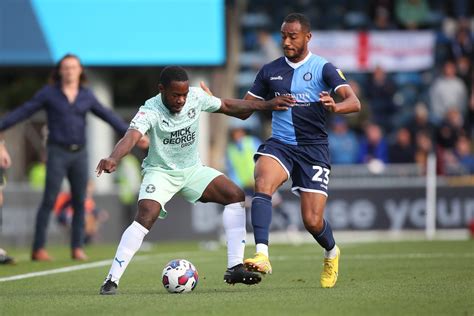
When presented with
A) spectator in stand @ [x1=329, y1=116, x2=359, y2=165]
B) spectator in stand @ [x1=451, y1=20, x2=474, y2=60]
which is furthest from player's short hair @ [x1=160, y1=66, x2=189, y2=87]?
spectator in stand @ [x1=451, y1=20, x2=474, y2=60]

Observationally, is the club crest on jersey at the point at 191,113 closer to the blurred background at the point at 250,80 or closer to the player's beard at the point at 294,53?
the player's beard at the point at 294,53

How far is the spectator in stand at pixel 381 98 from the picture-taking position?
2416 centimetres

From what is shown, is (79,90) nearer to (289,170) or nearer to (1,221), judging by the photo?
(289,170)

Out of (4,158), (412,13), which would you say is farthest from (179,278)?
(412,13)

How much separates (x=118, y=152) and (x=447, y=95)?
1582 cm

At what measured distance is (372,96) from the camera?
24406mm

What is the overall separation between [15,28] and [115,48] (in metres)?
1.98

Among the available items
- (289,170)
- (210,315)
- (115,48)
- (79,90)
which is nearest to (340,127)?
(115,48)

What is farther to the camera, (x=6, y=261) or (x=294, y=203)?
(x=294, y=203)

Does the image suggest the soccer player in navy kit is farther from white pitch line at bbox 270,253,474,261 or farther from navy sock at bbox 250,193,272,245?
white pitch line at bbox 270,253,474,261

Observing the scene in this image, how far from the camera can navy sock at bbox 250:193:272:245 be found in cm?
941

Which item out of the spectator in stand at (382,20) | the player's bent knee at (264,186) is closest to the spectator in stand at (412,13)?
the spectator in stand at (382,20)

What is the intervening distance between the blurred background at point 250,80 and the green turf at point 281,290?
6250 millimetres

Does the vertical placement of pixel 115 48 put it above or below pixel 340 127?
above
